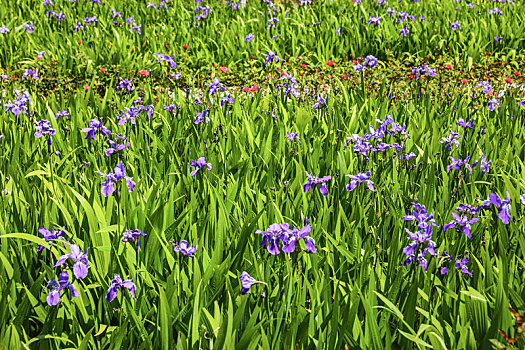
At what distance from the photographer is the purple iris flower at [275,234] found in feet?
4.89

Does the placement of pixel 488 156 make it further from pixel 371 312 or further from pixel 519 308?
pixel 371 312

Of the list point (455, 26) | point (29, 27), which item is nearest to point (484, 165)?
point (455, 26)

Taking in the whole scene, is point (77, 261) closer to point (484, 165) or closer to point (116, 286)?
point (116, 286)

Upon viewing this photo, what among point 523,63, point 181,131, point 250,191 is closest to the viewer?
point 250,191

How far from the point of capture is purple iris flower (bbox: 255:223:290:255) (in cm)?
149

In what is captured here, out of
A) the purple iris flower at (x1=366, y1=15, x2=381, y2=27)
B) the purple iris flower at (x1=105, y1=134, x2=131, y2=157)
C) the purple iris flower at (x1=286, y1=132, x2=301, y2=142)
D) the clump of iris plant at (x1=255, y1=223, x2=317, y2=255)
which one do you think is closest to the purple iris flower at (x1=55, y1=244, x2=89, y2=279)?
the clump of iris plant at (x1=255, y1=223, x2=317, y2=255)

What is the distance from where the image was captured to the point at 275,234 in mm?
1522

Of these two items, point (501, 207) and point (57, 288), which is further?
point (501, 207)

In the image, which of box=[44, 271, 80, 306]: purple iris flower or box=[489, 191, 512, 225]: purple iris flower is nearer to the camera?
box=[44, 271, 80, 306]: purple iris flower

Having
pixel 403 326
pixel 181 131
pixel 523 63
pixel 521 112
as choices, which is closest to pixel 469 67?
pixel 523 63

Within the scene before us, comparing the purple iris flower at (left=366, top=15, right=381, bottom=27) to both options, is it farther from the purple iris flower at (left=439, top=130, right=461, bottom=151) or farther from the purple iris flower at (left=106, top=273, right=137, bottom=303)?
the purple iris flower at (left=106, top=273, right=137, bottom=303)

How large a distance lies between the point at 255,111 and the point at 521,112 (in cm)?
180

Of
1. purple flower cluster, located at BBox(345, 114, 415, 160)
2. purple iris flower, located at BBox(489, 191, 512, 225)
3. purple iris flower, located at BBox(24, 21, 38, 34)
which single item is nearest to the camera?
purple iris flower, located at BBox(489, 191, 512, 225)

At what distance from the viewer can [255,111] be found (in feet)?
11.5
